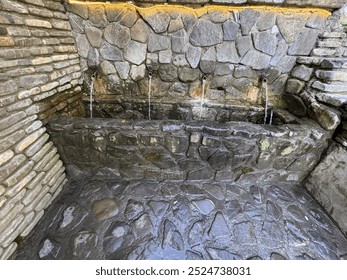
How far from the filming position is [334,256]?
4.86 ft

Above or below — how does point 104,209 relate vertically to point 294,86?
below

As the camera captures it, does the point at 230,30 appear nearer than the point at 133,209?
No

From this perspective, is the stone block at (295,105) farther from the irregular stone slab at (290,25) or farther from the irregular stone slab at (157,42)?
the irregular stone slab at (157,42)

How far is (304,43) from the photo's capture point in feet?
7.45

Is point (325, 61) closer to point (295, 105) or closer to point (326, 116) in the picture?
point (295, 105)

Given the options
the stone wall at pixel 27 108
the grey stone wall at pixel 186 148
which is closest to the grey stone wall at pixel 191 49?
the stone wall at pixel 27 108

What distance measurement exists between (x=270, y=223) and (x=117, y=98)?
2.40 meters

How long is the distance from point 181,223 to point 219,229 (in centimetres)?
35

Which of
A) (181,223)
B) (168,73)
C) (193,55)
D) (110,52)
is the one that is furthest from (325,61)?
(110,52)

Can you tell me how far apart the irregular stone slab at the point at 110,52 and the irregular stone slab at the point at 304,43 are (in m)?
2.24

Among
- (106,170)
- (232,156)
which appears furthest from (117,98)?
(232,156)

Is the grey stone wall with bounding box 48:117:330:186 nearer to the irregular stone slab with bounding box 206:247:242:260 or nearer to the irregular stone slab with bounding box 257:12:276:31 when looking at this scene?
the irregular stone slab with bounding box 206:247:242:260

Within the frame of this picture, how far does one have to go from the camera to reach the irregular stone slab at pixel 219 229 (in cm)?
157

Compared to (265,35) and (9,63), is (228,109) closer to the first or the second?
(265,35)
